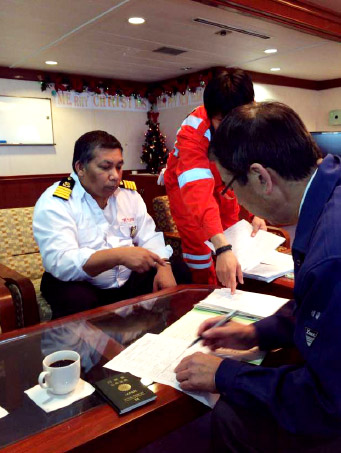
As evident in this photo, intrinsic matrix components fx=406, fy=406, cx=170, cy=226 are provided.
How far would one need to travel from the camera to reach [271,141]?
0.89 m

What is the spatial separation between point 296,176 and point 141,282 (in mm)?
1273

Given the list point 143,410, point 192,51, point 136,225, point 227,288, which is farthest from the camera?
point 192,51

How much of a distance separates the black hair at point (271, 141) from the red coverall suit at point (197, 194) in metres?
0.77

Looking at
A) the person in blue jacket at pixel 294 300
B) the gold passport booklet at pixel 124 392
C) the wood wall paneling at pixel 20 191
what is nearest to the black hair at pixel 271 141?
the person in blue jacket at pixel 294 300

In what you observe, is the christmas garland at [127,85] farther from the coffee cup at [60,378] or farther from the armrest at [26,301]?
the coffee cup at [60,378]

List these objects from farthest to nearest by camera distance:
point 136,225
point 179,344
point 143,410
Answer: point 136,225, point 179,344, point 143,410

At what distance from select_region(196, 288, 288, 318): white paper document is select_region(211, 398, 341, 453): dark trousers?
0.39m

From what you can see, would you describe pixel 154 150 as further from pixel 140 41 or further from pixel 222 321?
pixel 222 321

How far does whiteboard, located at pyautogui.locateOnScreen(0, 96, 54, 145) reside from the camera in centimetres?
640

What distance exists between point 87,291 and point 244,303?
30.3 inches

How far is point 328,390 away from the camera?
2.35ft

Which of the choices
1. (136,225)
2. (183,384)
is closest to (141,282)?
(136,225)

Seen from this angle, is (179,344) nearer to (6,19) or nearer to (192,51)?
(6,19)

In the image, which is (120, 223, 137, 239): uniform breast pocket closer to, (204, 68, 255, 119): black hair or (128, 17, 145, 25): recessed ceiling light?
(204, 68, 255, 119): black hair
